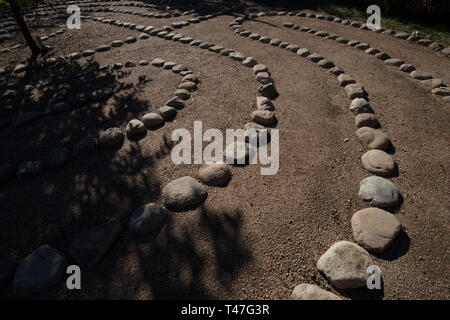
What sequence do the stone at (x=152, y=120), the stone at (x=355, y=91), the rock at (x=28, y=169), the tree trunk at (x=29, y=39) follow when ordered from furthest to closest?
the tree trunk at (x=29, y=39)
the stone at (x=355, y=91)
the stone at (x=152, y=120)
the rock at (x=28, y=169)

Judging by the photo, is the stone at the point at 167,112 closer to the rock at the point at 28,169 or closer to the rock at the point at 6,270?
the rock at the point at 28,169

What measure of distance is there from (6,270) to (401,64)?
6.27m

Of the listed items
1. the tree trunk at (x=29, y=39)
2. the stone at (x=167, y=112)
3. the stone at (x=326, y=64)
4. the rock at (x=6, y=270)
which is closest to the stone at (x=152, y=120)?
the stone at (x=167, y=112)

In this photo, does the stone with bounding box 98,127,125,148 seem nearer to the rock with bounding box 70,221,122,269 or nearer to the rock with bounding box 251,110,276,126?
the rock with bounding box 70,221,122,269

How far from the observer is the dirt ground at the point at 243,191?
2113 mm

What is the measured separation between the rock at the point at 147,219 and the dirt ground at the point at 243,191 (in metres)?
0.10

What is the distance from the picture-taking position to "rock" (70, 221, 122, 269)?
2.25 metres

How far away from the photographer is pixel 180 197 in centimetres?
269

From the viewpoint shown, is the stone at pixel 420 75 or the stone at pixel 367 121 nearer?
the stone at pixel 367 121

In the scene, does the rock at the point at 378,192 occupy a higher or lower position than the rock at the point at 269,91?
lower

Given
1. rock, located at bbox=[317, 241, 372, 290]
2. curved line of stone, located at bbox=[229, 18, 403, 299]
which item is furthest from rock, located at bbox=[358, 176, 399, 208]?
rock, located at bbox=[317, 241, 372, 290]

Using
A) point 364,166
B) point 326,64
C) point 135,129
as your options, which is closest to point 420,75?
point 326,64

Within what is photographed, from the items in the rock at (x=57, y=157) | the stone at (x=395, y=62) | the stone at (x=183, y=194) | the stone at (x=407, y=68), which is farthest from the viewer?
the stone at (x=395, y=62)
